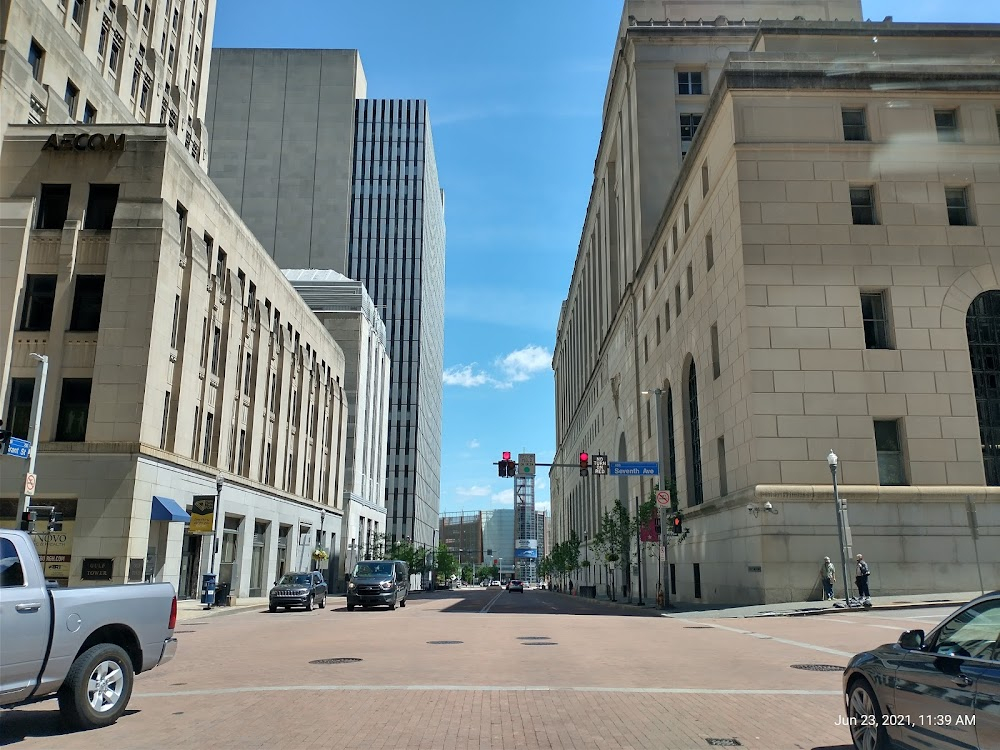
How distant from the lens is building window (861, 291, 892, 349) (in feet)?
106

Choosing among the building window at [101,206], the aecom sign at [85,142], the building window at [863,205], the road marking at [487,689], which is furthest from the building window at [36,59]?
the building window at [863,205]

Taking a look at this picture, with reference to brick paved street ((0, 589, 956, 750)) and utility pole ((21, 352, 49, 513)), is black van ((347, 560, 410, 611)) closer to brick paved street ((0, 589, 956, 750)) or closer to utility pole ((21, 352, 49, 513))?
utility pole ((21, 352, 49, 513))

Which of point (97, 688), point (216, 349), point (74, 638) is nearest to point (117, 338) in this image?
point (216, 349)

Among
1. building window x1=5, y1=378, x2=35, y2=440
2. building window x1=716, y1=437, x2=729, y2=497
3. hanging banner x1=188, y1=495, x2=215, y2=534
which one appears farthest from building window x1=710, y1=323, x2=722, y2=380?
building window x1=5, y1=378, x2=35, y2=440

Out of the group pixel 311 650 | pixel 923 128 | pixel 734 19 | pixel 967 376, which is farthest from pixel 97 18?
pixel 734 19

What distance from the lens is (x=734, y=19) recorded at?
69.0 metres

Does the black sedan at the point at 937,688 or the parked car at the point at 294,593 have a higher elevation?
the black sedan at the point at 937,688

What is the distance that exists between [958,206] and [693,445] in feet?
57.8

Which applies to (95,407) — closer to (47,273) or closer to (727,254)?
(47,273)

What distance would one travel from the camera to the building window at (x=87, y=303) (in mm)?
32062

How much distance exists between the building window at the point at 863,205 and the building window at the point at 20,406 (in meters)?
36.2

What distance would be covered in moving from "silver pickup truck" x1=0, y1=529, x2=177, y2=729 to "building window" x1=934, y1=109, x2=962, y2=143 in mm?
38134

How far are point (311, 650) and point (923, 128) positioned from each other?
34.7m

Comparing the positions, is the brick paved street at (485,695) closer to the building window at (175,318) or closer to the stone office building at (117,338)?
the stone office building at (117,338)
